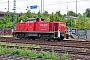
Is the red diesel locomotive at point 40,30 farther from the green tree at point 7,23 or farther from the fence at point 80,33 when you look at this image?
the green tree at point 7,23

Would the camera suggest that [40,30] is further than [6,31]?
A: No

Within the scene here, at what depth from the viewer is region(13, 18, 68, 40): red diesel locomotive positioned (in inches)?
1052

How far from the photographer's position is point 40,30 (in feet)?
92.7

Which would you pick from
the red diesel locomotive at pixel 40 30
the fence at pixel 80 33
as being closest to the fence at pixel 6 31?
the fence at pixel 80 33

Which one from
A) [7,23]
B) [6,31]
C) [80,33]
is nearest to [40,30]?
[80,33]

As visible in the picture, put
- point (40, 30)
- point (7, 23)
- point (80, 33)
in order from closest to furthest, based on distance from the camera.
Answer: point (40, 30)
point (80, 33)
point (7, 23)

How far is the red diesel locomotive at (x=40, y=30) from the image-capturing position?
87.7ft

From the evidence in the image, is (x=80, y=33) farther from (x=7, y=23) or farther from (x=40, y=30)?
(x=7, y=23)

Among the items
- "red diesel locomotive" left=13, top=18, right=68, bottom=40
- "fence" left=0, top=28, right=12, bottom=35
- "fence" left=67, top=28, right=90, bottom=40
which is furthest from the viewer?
"fence" left=0, top=28, right=12, bottom=35

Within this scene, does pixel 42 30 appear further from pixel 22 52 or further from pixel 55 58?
pixel 55 58

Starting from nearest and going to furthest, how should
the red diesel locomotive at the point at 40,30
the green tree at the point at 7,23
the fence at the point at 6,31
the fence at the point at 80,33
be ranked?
the red diesel locomotive at the point at 40,30, the fence at the point at 80,33, the fence at the point at 6,31, the green tree at the point at 7,23

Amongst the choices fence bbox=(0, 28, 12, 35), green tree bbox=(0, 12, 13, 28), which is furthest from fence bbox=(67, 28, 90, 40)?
green tree bbox=(0, 12, 13, 28)

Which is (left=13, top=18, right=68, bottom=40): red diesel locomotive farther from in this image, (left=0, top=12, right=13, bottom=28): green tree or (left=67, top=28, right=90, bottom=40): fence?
(left=0, top=12, right=13, bottom=28): green tree

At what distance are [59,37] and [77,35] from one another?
911cm
